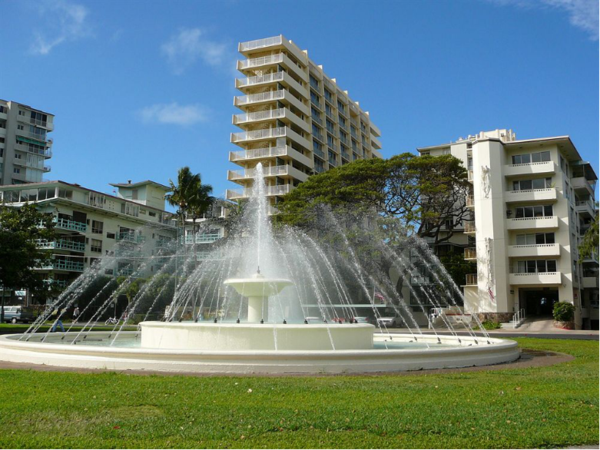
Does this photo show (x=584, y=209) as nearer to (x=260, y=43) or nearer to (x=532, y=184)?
(x=532, y=184)

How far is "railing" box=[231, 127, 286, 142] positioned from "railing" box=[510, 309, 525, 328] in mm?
37487

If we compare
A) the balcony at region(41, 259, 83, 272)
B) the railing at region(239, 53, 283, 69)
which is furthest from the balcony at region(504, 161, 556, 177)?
the balcony at region(41, 259, 83, 272)

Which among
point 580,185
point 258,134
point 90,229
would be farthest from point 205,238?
point 580,185

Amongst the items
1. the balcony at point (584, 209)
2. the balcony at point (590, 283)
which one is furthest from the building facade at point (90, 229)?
the balcony at point (584, 209)

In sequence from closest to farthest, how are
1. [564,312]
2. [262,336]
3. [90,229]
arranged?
[262,336]
[564,312]
[90,229]

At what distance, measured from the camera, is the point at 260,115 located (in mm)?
75375

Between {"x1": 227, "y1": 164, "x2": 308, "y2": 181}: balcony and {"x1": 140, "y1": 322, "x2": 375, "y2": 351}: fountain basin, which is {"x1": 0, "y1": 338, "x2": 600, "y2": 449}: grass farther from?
{"x1": 227, "y1": 164, "x2": 308, "y2": 181}: balcony

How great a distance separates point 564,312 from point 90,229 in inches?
2246

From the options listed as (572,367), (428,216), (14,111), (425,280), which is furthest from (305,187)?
(14,111)

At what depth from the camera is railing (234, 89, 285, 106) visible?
244 ft

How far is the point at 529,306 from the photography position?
6444 cm

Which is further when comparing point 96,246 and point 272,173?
point 272,173

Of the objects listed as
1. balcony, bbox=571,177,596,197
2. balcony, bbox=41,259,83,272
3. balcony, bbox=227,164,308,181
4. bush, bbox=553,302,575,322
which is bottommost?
bush, bbox=553,302,575,322

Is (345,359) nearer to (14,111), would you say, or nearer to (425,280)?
(425,280)
